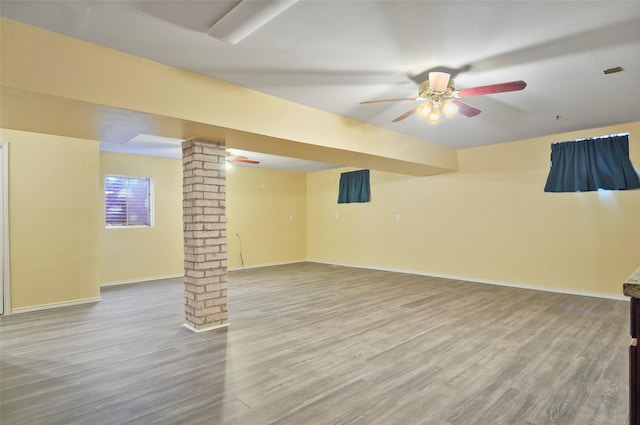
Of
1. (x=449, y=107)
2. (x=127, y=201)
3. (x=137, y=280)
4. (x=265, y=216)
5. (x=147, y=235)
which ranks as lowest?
(x=137, y=280)

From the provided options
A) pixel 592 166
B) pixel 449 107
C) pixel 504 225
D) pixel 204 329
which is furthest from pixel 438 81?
pixel 504 225

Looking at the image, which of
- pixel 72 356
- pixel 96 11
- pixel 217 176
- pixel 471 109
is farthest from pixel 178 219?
pixel 471 109

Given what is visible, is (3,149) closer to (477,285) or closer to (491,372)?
(491,372)

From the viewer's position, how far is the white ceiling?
78.7 inches

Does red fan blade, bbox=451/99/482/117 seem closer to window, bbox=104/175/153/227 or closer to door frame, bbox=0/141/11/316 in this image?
door frame, bbox=0/141/11/316

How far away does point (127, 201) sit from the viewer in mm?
6355

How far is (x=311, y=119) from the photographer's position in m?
3.79

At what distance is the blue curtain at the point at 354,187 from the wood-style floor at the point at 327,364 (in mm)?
3547

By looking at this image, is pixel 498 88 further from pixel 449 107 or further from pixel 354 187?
pixel 354 187

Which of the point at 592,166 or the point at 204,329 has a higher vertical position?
the point at 592,166

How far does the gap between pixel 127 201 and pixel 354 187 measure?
482 cm

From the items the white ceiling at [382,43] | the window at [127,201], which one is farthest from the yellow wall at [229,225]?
the white ceiling at [382,43]

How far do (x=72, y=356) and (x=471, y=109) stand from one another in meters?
4.29

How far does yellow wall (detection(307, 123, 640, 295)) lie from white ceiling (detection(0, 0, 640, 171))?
70.5 inches
